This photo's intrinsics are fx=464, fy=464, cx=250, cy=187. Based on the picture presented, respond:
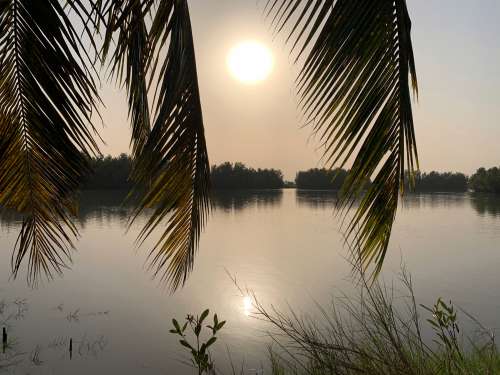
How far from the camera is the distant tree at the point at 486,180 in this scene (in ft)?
209

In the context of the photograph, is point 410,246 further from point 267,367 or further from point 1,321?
point 1,321

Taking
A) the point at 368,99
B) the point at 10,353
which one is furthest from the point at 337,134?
the point at 10,353

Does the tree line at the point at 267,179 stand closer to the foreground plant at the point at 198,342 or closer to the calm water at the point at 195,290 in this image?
the calm water at the point at 195,290

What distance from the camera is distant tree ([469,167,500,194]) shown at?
209 feet

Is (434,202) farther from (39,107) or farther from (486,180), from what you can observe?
(39,107)

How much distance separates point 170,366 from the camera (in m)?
5.88

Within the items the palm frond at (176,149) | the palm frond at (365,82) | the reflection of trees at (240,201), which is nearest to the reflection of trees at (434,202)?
the reflection of trees at (240,201)

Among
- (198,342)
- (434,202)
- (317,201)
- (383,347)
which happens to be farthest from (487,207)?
(198,342)

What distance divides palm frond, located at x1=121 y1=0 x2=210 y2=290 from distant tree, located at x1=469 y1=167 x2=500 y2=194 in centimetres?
6920

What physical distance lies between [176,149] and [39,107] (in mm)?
545

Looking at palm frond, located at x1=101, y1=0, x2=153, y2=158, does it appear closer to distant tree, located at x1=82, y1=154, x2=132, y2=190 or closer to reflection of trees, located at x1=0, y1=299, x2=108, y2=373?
reflection of trees, located at x1=0, y1=299, x2=108, y2=373

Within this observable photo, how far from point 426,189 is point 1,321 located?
3148 inches

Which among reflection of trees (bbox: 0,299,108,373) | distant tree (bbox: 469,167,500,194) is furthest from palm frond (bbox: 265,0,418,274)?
distant tree (bbox: 469,167,500,194)

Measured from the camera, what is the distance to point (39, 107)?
1.79 meters
